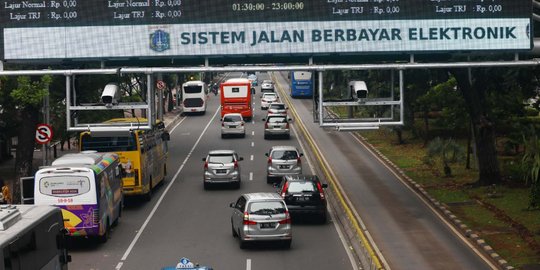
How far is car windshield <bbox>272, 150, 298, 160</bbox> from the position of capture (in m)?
40.6

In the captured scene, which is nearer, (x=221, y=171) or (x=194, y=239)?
(x=194, y=239)

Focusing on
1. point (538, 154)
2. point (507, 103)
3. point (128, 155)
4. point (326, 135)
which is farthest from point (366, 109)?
point (538, 154)

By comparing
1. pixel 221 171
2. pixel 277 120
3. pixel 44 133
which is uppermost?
pixel 44 133

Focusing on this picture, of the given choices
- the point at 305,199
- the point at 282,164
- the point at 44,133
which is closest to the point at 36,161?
the point at 282,164

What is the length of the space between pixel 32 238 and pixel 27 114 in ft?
70.3

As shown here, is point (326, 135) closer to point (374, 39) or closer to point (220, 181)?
point (220, 181)

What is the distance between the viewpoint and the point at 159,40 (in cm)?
2606

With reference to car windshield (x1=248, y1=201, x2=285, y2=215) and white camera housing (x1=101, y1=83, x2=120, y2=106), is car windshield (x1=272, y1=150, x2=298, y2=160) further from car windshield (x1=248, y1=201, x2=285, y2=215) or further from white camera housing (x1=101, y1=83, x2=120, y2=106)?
white camera housing (x1=101, y1=83, x2=120, y2=106)

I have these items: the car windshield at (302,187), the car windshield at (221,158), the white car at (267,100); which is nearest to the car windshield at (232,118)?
the car windshield at (221,158)

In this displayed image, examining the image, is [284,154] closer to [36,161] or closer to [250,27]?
[250,27]

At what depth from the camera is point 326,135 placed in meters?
61.1

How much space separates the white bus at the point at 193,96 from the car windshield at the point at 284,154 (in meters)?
40.3

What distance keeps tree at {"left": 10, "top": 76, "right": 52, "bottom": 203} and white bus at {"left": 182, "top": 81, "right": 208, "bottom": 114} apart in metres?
43.4

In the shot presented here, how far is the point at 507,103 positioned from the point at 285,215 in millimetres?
21246
